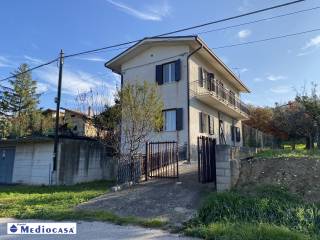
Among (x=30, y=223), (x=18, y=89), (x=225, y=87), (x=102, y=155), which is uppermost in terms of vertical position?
(x=18, y=89)

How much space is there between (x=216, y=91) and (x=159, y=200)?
15.4 metres

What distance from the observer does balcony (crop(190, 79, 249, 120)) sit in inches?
798

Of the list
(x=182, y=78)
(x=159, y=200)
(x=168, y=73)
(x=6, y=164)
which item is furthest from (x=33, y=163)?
(x=159, y=200)

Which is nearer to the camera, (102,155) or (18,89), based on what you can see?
(102,155)

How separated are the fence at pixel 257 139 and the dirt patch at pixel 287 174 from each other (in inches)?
860

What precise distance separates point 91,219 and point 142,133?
6.68 m

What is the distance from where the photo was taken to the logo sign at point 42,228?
7.36 metres

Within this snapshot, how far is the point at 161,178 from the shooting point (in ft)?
42.8

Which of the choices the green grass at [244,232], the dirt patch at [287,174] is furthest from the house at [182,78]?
the green grass at [244,232]

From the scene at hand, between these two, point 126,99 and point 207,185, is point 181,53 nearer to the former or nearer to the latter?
point 126,99

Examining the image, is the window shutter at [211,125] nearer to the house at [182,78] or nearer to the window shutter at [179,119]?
the house at [182,78]

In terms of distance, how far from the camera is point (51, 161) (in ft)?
58.8

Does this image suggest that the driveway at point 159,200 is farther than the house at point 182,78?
No

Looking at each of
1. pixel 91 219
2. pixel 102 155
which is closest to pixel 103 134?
pixel 102 155
